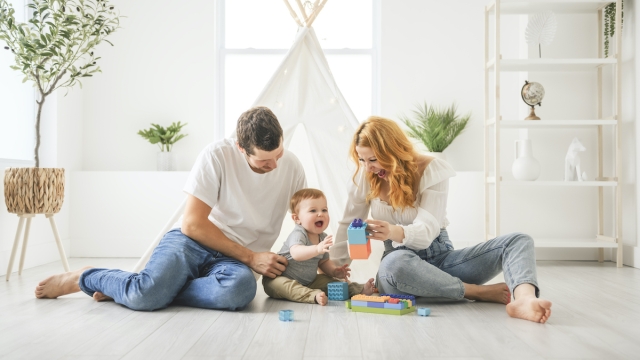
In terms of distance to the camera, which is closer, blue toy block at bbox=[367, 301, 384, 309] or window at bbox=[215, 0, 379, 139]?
blue toy block at bbox=[367, 301, 384, 309]

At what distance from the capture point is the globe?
377cm

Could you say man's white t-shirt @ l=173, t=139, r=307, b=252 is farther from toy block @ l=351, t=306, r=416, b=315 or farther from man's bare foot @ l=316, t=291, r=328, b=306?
toy block @ l=351, t=306, r=416, b=315

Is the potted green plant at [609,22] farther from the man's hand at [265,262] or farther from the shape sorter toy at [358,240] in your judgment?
the man's hand at [265,262]

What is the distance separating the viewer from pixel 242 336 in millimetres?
1796

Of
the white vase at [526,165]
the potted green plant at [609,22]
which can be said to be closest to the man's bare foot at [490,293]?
the white vase at [526,165]

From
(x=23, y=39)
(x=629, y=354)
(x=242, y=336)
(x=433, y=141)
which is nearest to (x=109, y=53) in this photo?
(x=23, y=39)

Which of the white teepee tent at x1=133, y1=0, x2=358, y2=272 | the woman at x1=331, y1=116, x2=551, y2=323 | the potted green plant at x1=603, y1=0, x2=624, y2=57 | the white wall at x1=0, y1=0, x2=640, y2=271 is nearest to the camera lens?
the woman at x1=331, y1=116, x2=551, y2=323

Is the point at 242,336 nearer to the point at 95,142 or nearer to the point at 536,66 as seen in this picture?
the point at 536,66

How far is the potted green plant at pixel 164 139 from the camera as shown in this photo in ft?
14.1

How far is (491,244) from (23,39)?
237 cm

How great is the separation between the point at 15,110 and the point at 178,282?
2.02 metres

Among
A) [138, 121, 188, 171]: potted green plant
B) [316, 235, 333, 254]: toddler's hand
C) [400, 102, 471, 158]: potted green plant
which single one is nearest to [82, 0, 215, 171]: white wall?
[138, 121, 188, 171]: potted green plant

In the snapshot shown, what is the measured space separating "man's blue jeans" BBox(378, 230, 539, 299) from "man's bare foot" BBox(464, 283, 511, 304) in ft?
0.14

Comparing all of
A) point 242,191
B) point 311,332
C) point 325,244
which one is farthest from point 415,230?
point 242,191
